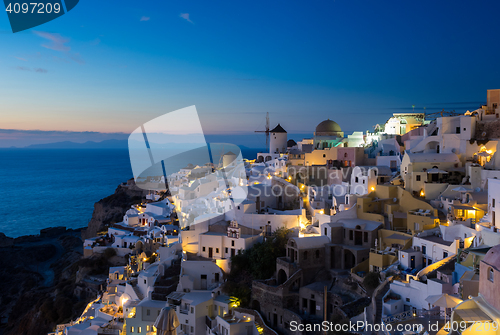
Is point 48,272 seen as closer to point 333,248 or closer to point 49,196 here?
point 333,248

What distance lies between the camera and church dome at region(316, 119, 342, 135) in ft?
90.7

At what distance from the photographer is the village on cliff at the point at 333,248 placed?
34.1 ft

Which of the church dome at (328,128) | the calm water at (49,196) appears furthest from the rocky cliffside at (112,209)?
the church dome at (328,128)

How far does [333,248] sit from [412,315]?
511cm

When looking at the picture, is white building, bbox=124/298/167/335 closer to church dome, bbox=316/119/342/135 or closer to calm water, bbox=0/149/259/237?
church dome, bbox=316/119/342/135

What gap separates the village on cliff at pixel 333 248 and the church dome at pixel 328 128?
18.4ft

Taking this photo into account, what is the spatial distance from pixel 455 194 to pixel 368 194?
3046 mm

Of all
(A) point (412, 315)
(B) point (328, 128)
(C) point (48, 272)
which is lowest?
(C) point (48, 272)

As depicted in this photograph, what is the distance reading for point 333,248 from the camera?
1424 centimetres

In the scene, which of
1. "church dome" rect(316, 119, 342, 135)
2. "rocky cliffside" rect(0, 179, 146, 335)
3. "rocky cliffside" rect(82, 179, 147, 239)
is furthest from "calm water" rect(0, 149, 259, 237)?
"church dome" rect(316, 119, 342, 135)

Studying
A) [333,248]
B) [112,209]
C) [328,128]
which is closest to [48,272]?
[112,209]

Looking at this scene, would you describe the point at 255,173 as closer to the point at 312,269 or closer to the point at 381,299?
the point at 312,269

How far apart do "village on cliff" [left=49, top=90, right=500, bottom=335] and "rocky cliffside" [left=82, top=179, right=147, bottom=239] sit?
44.5 ft

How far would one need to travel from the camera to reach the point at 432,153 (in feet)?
56.0
